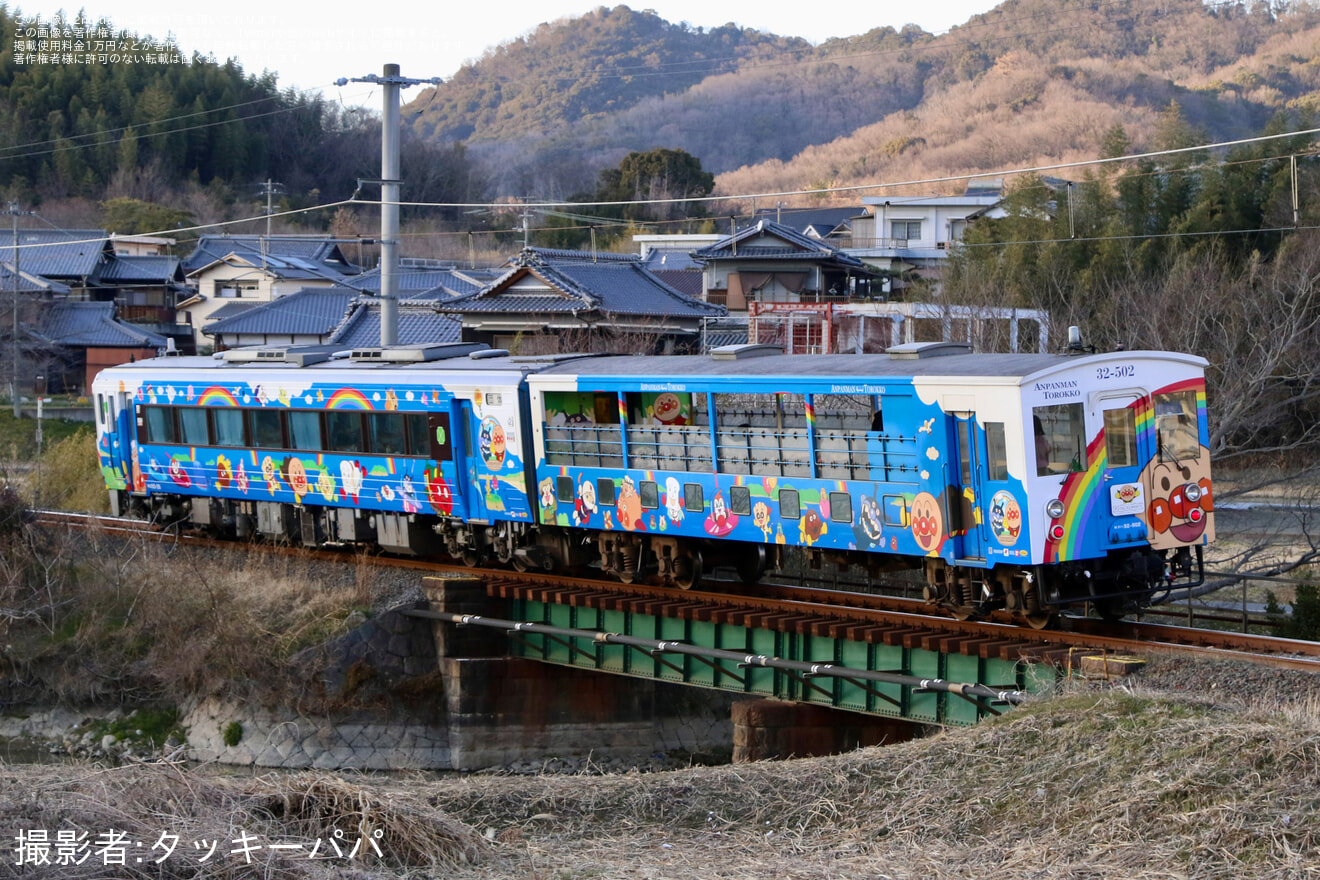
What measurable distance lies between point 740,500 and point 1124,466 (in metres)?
3.91

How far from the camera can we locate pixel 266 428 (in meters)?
20.0

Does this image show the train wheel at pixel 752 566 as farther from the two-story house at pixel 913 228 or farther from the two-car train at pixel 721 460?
the two-story house at pixel 913 228

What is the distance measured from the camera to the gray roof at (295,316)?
44312mm

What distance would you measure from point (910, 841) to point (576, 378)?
8.56 m

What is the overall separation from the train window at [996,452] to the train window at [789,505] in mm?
2306

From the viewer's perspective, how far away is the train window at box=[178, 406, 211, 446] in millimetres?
20938

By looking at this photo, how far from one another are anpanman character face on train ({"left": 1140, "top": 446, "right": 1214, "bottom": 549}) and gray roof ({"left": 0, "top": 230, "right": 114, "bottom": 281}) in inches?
1868

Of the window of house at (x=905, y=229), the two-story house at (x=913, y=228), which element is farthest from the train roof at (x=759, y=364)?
the window of house at (x=905, y=229)

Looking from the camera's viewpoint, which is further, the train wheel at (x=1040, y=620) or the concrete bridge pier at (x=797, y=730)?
the concrete bridge pier at (x=797, y=730)

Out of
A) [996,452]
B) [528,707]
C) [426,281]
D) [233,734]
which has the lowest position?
[233,734]

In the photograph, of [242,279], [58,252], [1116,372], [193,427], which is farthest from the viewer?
[242,279]

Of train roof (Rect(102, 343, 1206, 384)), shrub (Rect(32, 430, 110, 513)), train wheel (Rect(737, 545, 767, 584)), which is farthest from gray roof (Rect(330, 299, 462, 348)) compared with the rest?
train wheel (Rect(737, 545, 767, 584))

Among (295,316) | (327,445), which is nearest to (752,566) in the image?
(327,445)

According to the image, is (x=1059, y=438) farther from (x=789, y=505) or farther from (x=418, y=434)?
(x=418, y=434)
